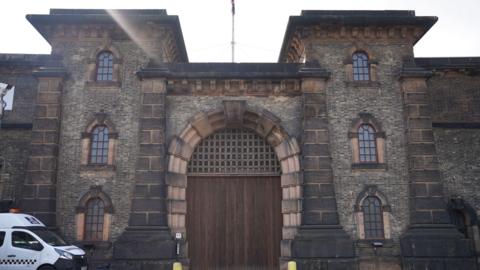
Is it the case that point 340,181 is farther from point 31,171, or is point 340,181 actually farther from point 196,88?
point 31,171

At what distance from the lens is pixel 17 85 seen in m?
20.3

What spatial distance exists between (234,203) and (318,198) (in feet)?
11.2

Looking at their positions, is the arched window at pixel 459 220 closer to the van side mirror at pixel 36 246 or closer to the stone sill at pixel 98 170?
the stone sill at pixel 98 170

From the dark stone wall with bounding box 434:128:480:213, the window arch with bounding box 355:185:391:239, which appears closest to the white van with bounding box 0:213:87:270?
the window arch with bounding box 355:185:391:239

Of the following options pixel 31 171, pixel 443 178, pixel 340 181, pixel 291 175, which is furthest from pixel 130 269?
pixel 443 178

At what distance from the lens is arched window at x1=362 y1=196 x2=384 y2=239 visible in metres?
16.6

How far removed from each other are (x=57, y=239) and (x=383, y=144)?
1213 centimetres

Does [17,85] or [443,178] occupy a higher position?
[17,85]

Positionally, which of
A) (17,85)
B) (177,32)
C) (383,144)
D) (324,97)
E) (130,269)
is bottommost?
(130,269)

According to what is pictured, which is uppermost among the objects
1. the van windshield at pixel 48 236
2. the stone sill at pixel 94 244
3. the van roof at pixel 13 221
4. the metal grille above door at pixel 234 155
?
the metal grille above door at pixel 234 155

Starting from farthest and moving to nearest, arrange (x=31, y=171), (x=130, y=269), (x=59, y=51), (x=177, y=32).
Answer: (x=177, y=32), (x=59, y=51), (x=31, y=171), (x=130, y=269)

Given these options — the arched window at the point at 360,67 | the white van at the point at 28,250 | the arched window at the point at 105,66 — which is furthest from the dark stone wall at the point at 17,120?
the arched window at the point at 360,67

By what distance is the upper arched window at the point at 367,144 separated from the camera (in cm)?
1722

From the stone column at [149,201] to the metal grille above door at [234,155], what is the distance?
1.87m
